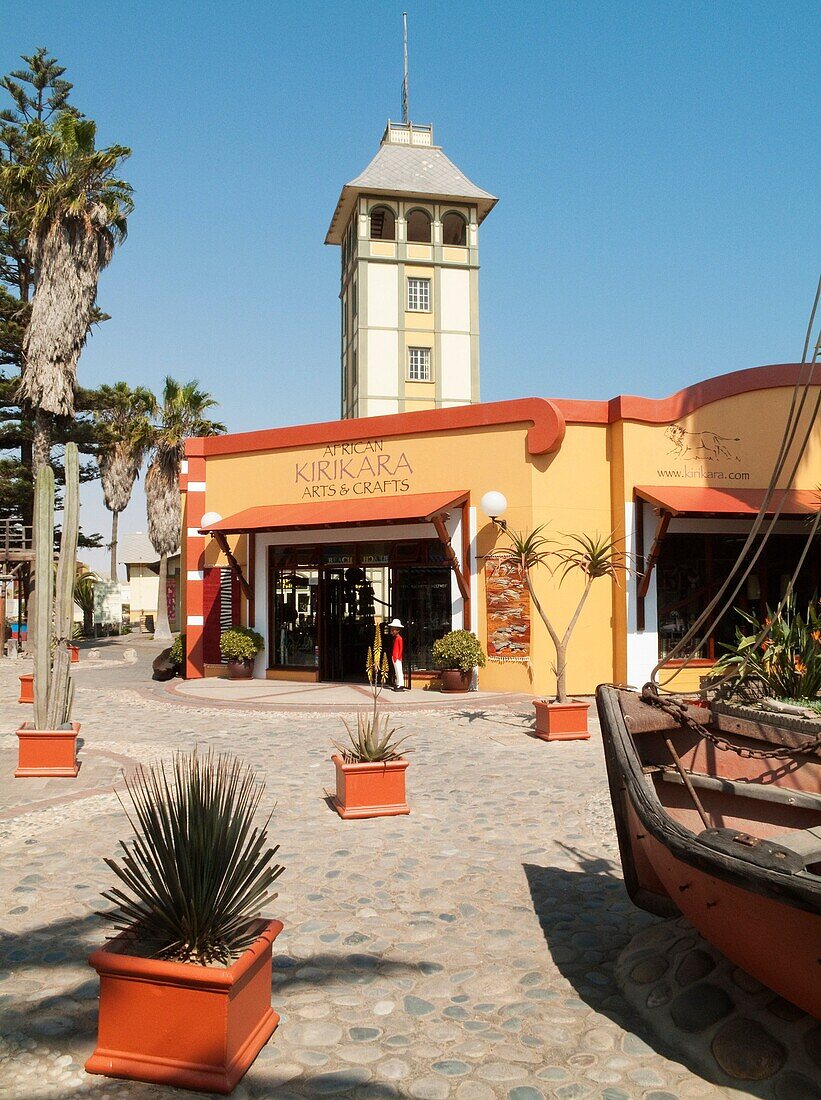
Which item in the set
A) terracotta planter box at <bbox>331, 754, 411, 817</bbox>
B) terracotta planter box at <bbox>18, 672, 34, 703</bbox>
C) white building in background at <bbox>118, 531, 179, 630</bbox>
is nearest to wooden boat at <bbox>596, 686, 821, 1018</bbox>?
terracotta planter box at <bbox>331, 754, 411, 817</bbox>

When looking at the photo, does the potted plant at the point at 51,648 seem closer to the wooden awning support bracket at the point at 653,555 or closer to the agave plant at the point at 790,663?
the agave plant at the point at 790,663

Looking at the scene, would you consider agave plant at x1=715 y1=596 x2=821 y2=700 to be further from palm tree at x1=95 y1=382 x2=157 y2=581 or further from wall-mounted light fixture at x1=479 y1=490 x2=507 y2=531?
palm tree at x1=95 y1=382 x2=157 y2=581

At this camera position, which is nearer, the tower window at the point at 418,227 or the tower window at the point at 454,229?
the tower window at the point at 418,227

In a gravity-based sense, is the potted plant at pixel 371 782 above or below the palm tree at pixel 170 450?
below

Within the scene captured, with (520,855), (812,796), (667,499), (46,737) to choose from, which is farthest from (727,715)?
(667,499)

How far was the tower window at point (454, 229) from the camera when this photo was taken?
1484 inches

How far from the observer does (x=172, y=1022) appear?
9.91 ft

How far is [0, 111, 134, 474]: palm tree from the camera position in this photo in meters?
24.2

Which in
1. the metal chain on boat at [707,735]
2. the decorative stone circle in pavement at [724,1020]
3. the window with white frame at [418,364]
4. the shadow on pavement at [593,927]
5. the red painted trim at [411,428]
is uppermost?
the window with white frame at [418,364]

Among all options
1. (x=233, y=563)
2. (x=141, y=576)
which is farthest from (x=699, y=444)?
(x=141, y=576)

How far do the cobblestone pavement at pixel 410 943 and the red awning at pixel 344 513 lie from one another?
6494mm

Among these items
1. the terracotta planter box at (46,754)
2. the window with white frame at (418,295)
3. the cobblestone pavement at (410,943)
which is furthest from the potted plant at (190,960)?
the window with white frame at (418,295)

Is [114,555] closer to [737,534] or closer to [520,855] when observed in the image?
[737,534]

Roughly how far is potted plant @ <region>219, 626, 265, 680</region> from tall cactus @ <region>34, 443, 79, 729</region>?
745 centimetres
